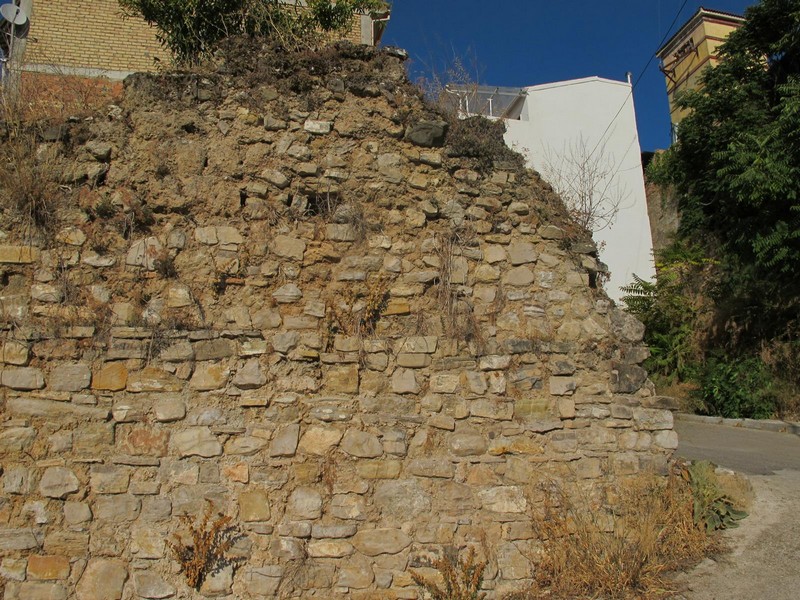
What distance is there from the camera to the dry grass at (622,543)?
387 cm

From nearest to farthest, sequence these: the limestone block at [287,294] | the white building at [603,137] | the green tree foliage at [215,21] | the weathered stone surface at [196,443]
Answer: the weathered stone surface at [196,443] < the limestone block at [287,294] < the green tree foliage at [215,21] < the white building at [603,137]

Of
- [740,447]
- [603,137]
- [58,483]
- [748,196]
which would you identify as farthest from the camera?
[603,137]

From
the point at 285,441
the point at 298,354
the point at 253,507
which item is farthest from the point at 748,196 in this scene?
the point at 253,507

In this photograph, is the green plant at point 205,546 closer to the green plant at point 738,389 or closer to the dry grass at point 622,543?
the dry grass at point 622,543

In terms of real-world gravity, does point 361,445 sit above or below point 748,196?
below

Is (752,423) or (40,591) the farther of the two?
(752,423)

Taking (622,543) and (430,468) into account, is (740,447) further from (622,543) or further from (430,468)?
(430,468)

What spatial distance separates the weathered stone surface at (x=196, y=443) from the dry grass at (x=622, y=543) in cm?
221

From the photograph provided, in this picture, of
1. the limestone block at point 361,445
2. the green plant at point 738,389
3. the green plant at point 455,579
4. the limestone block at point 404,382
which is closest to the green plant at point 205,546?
the limestone block at point 361,445

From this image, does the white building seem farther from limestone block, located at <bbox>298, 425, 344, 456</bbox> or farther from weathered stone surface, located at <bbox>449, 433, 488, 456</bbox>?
limestone block, located at <bbox>298, 425, 344, 456</bbox>

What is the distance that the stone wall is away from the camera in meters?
3.82

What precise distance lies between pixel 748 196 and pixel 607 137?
610 cm

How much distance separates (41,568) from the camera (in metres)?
3.68

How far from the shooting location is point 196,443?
391cm
